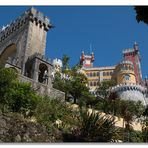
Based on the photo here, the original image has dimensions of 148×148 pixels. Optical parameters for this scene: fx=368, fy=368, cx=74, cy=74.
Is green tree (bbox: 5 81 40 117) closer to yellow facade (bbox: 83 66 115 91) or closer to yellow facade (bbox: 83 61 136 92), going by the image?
yellow facade (bbox: 83 61 136 92)

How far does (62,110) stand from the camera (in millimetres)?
16250

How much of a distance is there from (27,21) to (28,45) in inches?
94.9

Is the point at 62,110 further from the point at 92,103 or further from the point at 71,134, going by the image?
the point at 92,103

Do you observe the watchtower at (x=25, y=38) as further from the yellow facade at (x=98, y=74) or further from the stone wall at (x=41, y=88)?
the yellow facade at (x=98, y=74)

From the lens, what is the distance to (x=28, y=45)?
2955cm

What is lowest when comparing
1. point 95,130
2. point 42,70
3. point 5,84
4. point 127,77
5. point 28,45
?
point 95,130

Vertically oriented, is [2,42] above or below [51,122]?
above

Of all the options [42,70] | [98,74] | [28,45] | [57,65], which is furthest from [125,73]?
[42,70]

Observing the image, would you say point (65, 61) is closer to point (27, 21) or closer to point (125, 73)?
point (27, 21)

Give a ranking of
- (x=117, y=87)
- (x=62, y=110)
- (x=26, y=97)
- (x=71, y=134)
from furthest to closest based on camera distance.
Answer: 1. (x=117, y=87)
2. (x=62, y=110)
3. (x=26, y=97)
4. (x=71, y=134)

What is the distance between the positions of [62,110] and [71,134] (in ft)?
14.6

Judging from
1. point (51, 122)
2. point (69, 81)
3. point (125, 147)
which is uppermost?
point (69, 81)

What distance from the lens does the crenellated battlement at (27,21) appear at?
100.0 feet

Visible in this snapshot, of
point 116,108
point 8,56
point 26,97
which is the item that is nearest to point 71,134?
point 26,97
